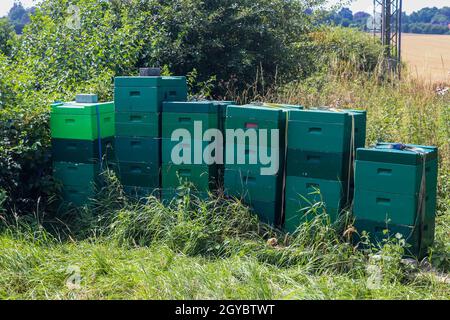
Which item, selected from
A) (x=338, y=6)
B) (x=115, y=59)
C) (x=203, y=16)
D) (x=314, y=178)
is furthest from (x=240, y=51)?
(x=314, y=178)

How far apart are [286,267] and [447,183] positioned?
283 centimetres

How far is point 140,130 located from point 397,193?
277 cm

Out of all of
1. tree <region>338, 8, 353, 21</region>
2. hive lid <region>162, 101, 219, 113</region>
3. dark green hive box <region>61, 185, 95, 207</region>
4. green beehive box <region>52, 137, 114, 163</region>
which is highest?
tree <region>338, 8, 353, 21</region>

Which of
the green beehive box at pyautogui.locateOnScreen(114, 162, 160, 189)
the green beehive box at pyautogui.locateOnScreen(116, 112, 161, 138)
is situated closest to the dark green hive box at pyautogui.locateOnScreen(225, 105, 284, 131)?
the green beehive box at pyautogui.locateOnScreen(116, 112, 161, 138)

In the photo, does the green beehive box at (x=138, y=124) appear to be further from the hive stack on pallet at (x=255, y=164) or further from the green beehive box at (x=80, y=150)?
the hive stack on pallet at (x=255, y=164)

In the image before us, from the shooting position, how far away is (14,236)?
6141mm

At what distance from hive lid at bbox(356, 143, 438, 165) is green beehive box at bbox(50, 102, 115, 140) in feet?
9.42

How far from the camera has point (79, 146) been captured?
682cm

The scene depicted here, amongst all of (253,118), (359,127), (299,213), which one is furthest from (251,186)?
(359,127)

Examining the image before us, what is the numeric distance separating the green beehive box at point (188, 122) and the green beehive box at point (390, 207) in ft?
5.58

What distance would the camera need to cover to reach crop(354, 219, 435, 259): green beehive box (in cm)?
541

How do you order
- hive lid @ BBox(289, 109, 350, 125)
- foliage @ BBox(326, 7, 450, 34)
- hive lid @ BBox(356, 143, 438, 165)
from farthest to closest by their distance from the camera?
foliage @ BBox(326, 7, 450, 34) < hive lid @ BBox(289, 109, 350, 125) < hive lid @ BBox(356, 143, 438, 165)

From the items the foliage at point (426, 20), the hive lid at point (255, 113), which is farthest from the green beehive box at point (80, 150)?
the foliage at point (426, 20)

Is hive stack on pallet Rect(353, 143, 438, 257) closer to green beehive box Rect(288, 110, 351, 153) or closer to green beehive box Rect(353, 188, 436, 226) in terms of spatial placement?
green beehive box Rect(353, 188, 436, 226)
